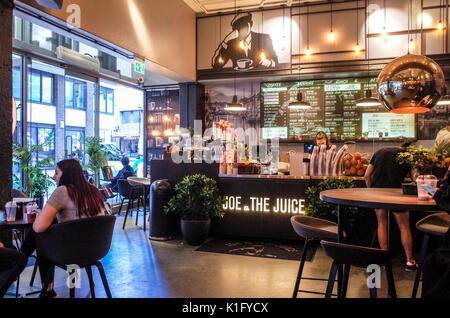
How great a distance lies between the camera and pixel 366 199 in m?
2.33

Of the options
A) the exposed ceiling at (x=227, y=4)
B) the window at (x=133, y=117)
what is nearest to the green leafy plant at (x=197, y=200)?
the exposed ceiling at (x=227, y=4)

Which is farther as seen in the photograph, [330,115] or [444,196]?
[330,115]

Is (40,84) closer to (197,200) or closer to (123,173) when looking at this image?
(123,173)

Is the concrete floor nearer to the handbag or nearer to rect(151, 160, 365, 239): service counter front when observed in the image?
rect(151, 160, 365, 239): service counter front

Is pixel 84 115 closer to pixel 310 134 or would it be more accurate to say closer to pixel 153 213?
pixel 153 213

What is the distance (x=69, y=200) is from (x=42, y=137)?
167 inches

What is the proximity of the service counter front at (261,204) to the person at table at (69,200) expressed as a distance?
261 cm

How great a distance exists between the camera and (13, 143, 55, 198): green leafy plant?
5.28 meters

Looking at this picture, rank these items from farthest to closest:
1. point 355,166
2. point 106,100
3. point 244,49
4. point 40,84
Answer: point 106,100 → point 244,49 → point 40,84 → point 355,166

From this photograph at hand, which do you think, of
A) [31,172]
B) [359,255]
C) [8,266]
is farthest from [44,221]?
[31,172]

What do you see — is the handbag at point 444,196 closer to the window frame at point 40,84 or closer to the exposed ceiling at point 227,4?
the window frame at point 40,84

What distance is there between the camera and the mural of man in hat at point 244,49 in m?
7.45

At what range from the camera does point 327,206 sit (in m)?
4.38

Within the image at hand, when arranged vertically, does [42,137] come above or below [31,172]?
above
